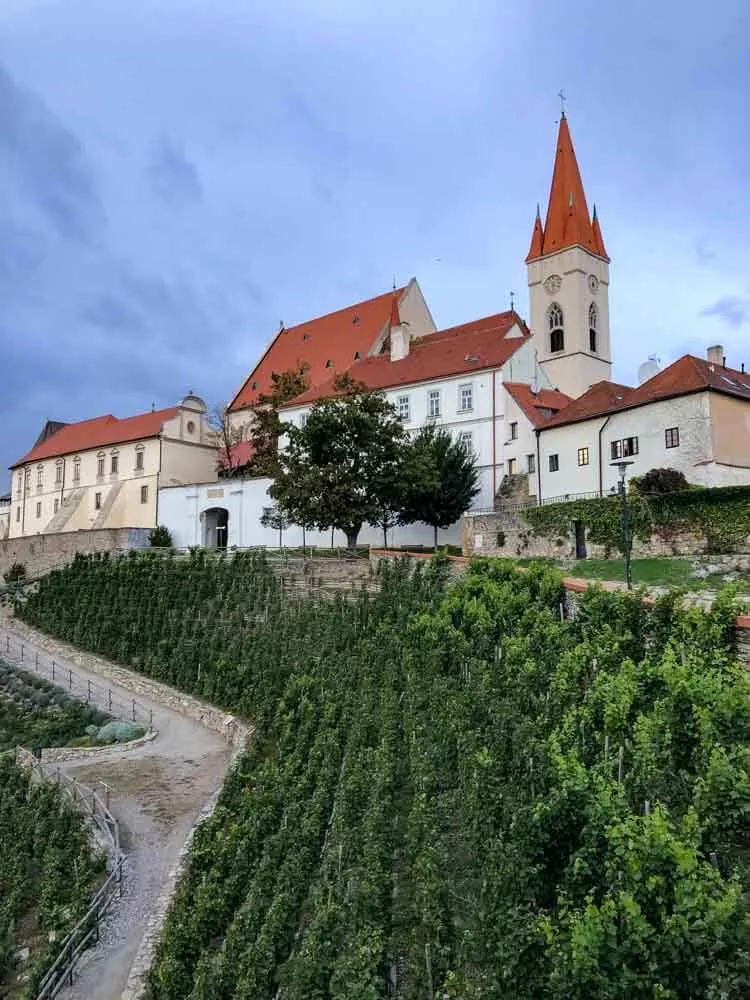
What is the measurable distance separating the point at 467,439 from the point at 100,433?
29.6 meters

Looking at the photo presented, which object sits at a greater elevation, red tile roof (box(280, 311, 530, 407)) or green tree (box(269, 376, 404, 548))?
red tile roof (box(280, 311, 530, 407))

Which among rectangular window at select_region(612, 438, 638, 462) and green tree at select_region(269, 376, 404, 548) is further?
rectangular window at select_region(612, 438, 638, 462)

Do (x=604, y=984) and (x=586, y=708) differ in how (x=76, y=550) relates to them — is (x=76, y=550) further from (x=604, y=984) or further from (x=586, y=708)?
(x=604, y=984)

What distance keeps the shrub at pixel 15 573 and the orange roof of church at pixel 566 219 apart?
3720 cm

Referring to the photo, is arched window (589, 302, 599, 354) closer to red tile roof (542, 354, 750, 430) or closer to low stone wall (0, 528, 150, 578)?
red tile roof (542, 354, 750, 430)

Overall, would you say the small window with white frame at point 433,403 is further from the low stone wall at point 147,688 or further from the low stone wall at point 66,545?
the low stone wall at point 147,688

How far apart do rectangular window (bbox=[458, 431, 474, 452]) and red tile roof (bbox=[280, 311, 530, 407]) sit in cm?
313

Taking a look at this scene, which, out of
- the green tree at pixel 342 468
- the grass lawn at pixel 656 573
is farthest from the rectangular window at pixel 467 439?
the grass lawn at pixel 656 573

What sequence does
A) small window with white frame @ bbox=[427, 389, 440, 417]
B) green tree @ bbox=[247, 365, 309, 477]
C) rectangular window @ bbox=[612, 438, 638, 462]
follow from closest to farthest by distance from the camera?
rectangular window @ bbox=[612, 438, 638, 462] < small window with white frame @ bbox=[427, 389, 440, 417] < green tree @ bbox=[247, 365, 309, 477]

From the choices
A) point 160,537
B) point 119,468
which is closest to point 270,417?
point 160,537

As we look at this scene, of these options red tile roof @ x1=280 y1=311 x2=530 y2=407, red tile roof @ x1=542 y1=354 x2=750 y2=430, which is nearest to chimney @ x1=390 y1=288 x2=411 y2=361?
red tile roof @ x1=280 y1=311 x2=530 y2=407

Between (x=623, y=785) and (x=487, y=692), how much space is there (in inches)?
201

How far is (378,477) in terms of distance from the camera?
31.7 m

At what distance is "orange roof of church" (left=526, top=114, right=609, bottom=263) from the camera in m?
51.0
